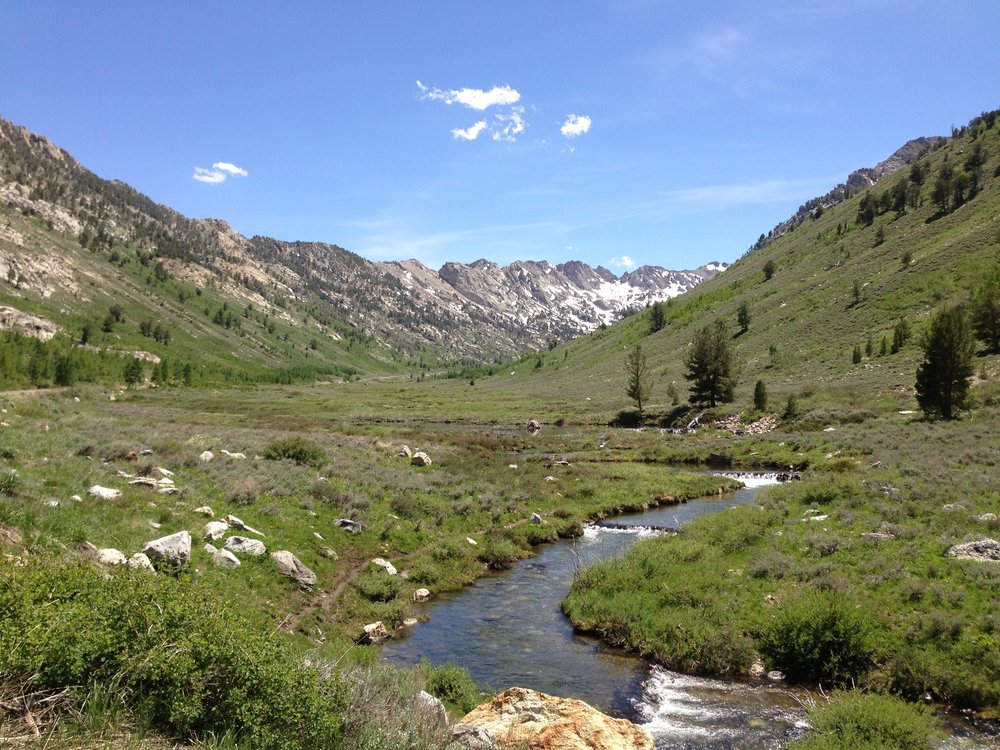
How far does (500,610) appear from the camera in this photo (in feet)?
65.0

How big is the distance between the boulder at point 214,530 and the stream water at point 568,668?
6911mm

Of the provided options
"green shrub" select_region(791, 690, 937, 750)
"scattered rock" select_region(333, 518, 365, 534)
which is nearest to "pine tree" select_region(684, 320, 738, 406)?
"scattered rock" select_region(333, 518, 365, 534)

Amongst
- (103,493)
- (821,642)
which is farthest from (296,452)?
(821,642)

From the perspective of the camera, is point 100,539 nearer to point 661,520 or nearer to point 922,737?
point 922,737

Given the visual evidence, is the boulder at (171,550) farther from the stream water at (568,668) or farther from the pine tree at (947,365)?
the pine tree at (947,365)

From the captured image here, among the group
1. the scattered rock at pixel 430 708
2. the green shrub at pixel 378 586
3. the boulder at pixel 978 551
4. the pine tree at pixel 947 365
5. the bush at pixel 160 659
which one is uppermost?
the pine tree at pixel 947 365

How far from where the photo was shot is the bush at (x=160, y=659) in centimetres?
616

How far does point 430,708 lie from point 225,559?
10242 millimetres

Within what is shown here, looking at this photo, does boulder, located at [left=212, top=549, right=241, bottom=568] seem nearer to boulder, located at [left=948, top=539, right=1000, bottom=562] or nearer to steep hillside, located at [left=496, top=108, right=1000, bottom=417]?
boulder, located at [left=948, top=539, right=1000, bottom=562]

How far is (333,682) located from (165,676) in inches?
91.6

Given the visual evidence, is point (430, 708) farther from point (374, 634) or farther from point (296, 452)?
point (296, 452)

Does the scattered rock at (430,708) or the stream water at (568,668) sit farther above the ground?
the scattered rock at (430,708)

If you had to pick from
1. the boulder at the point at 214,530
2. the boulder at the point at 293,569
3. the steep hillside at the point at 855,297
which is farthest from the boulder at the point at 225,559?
the steep hillside at the point at 855,297

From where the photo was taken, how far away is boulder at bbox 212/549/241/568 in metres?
16.2
